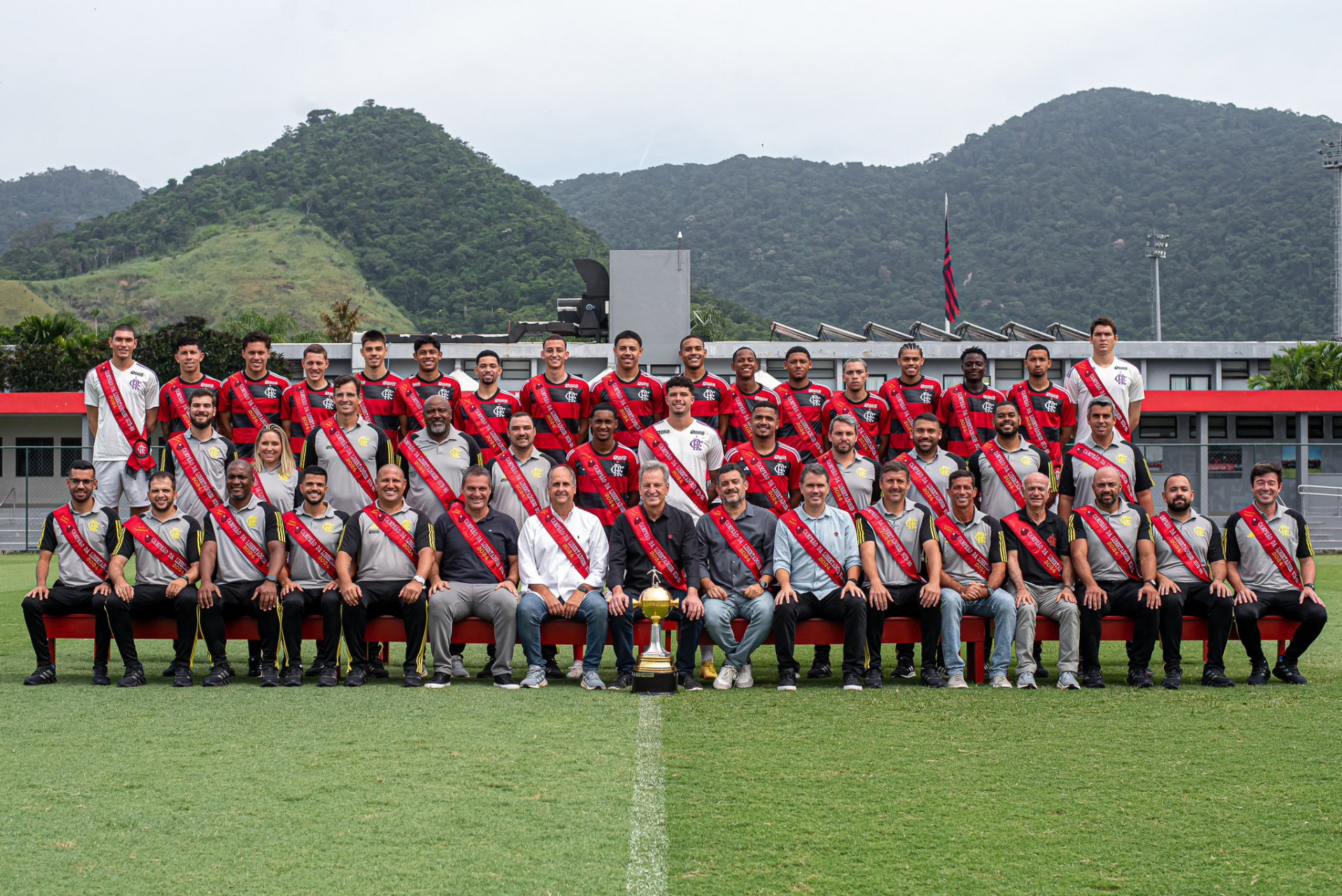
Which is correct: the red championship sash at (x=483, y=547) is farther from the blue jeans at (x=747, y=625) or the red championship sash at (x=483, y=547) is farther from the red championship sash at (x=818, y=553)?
the red championship sash at (x=818, y=553)

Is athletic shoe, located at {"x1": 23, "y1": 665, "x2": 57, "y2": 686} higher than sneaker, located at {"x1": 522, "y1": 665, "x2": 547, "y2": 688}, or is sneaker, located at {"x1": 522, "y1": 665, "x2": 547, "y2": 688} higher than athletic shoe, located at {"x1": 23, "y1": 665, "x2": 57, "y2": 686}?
sneaker, located at {"x1": 522, "y1": 665, "x2": 547, "y2": 688}

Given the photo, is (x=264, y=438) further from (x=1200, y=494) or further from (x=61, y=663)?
(x=1200, y=494)

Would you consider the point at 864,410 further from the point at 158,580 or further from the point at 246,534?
the point at 158,580

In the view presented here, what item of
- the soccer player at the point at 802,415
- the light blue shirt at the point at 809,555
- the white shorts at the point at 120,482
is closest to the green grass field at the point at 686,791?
the light blue shirt at the point at 809,555

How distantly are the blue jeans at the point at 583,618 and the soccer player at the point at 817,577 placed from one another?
97 centimetres

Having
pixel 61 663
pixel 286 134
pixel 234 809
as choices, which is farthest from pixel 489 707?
pixel 286 134

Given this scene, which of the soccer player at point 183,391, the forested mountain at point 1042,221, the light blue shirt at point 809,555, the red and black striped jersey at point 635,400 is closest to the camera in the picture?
the light blue shirt at point 809,555

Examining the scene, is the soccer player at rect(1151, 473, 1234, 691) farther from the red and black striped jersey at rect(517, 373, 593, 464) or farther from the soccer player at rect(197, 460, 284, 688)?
the soccer player at rect(197, 460, 284, 688)

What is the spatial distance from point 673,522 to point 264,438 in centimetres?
252

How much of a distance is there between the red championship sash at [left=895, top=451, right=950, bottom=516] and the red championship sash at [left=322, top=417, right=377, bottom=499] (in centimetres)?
324

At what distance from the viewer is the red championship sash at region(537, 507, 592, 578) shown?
7129 mm

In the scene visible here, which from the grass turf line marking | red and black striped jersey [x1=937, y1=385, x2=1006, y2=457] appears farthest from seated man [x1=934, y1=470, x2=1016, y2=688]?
the grass turf line marking

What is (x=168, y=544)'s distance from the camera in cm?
714

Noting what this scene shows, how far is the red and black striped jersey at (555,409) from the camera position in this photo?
8.26 m
